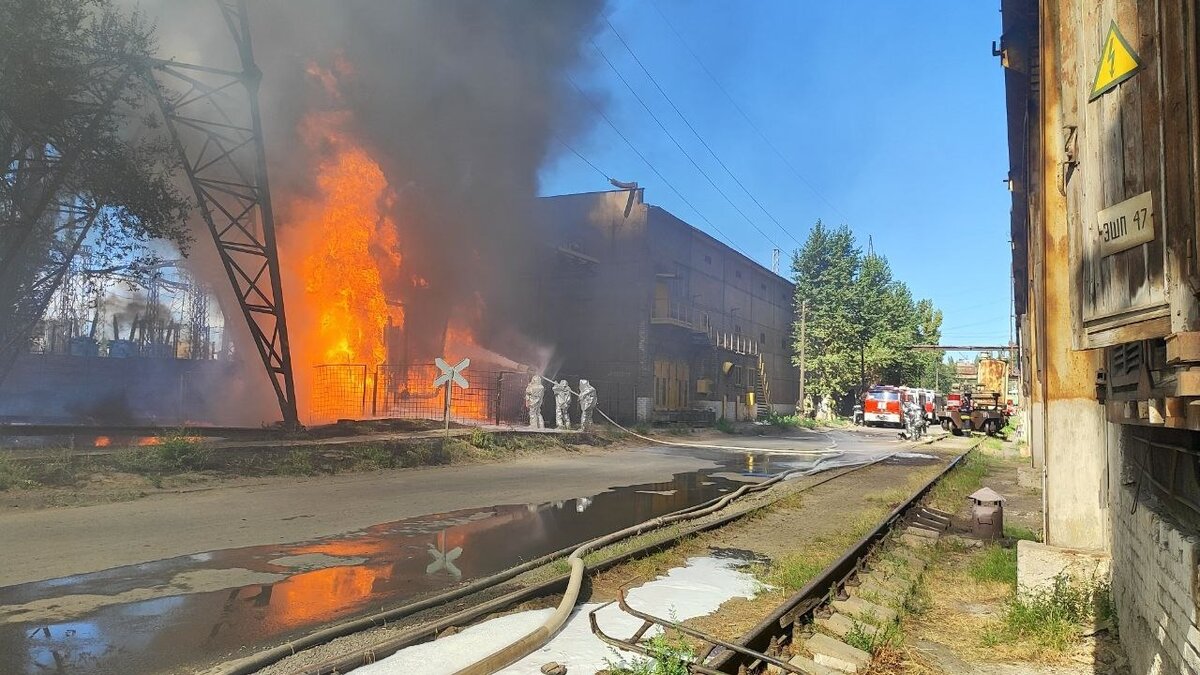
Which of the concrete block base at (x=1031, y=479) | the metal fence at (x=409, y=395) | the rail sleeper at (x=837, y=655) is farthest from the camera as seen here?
the metal fence at (x=409, y=395)

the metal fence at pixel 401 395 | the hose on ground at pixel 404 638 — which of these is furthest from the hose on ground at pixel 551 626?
the metal fence at pixel 401 395

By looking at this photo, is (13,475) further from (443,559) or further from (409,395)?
(409,395)

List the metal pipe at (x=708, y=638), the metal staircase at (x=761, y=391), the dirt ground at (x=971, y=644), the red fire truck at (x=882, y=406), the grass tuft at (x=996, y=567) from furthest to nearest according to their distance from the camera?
1. the metal staircase at (x=761, y=391)
2. the red fire truck at (x=882, y=406)
3. the grass tuft at (x=996, y=567)
4. the dirt ground at (x=971, y=644)
5. the metal pipe at (x=708, y=638)

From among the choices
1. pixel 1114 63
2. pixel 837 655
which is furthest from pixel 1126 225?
pixel 837 655

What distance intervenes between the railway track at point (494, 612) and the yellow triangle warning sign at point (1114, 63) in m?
A: 3.99

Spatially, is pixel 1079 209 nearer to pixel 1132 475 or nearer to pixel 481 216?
pixel 1132 475

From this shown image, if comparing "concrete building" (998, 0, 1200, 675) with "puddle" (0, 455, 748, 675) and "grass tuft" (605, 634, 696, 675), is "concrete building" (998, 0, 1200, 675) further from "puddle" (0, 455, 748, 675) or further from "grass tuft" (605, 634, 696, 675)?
"puddle" (0, 455, 748, 675)

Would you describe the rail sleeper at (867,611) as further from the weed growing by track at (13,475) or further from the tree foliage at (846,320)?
the tree foliage at (846,320)

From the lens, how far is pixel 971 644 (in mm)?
5449

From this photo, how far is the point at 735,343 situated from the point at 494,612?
3956 cm

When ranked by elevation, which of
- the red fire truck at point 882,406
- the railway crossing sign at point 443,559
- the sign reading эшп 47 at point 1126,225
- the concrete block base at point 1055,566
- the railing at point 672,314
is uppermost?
the railing at point 672,314

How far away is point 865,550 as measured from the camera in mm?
7965

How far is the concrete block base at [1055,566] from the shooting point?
5.92 m

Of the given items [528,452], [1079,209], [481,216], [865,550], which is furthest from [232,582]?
[481,216]
